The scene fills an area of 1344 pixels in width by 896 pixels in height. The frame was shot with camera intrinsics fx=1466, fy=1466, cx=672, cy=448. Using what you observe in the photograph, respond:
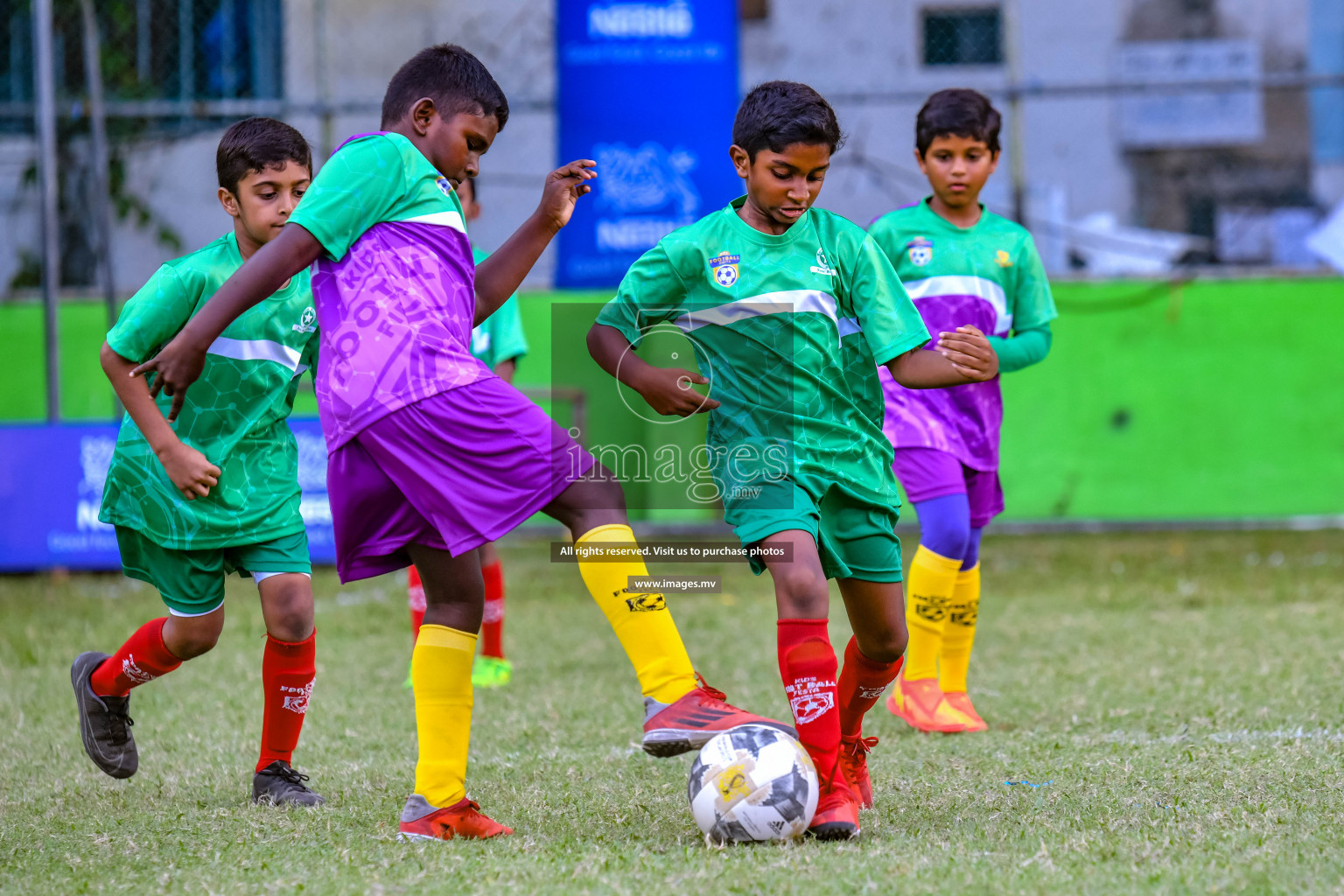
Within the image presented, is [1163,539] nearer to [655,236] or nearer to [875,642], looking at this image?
[655,236]

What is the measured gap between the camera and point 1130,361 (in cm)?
1018

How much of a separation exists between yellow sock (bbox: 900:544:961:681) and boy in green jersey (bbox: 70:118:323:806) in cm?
188

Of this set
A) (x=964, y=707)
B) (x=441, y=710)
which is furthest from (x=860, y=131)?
(x=441, y=710)

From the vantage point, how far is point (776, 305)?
3.23 metres

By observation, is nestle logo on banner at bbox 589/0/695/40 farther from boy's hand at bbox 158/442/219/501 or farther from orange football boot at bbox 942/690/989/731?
boy's hand at bbox 158/442/219/501

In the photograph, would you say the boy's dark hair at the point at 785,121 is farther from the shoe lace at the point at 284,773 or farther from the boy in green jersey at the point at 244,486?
the shoe lace at the point at 284,773

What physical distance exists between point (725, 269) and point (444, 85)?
→ 2.38ft

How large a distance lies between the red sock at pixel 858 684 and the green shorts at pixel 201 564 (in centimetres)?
140

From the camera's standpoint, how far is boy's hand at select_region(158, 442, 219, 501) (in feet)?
10.5

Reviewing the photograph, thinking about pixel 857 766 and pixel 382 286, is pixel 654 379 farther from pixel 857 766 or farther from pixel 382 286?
pixel 857 766

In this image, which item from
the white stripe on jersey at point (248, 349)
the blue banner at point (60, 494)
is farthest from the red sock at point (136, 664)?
the blue banner at point (60, 494)

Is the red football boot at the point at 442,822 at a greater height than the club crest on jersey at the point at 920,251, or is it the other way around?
the club crest on jersey at the point at 920,251

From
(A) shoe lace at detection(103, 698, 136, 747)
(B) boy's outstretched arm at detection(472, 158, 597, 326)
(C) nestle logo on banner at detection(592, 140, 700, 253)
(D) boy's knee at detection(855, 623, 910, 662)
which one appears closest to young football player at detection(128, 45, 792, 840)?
(B) boy's outstretched arm at detection(472, 158, 597, 326)

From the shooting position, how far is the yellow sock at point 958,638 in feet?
15.3
